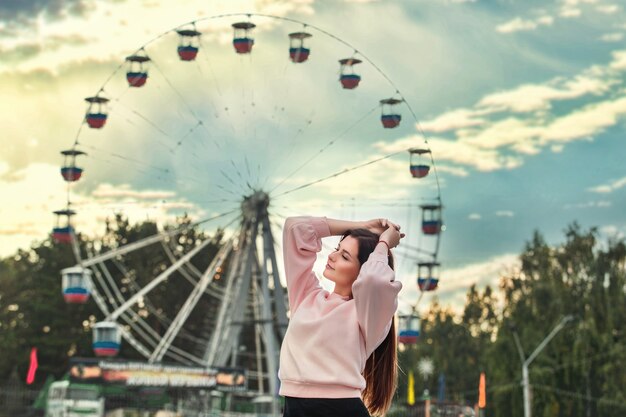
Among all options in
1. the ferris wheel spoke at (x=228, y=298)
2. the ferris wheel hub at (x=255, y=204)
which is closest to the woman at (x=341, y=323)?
the ferris wheel hub at (x=255, y=204)

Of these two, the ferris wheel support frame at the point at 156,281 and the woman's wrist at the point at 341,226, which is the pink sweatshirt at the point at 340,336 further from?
the ferris wheel support frame at the point at 156,281

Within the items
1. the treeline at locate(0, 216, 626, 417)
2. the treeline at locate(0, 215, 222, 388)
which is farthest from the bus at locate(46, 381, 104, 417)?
the treeline at locate(0, 215, 222, 388)

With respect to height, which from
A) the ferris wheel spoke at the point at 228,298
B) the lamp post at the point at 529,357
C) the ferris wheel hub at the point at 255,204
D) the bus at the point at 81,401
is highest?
the ferris wheel hub at the point at 255,204

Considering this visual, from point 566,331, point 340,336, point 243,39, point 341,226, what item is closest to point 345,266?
point 341,226

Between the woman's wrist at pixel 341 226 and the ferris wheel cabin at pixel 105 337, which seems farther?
the ferris wheel cabin at pixel 105 337

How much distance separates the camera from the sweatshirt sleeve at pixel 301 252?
422cm

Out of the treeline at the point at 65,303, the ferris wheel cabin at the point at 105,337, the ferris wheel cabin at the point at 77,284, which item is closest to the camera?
the ferris wheel cabin at the point at 77,284

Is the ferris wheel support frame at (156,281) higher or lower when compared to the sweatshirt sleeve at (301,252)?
higher

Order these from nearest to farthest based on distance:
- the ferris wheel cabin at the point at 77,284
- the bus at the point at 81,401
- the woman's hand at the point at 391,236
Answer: the woman's hand at the point at 391,236
the ferris wheel cabin at the point at 77,284
the bus at the point at 81,401

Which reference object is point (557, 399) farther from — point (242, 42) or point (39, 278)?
point (39, 278)

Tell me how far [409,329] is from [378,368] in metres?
32.1

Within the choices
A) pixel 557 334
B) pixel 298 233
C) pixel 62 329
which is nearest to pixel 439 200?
pixel 557 334

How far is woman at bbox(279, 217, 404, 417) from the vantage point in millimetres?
3951

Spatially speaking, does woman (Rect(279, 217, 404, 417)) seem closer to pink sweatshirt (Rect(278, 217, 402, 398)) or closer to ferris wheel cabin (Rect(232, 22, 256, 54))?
pink sweatshirt (Rect(278, 217, 402, 398))
